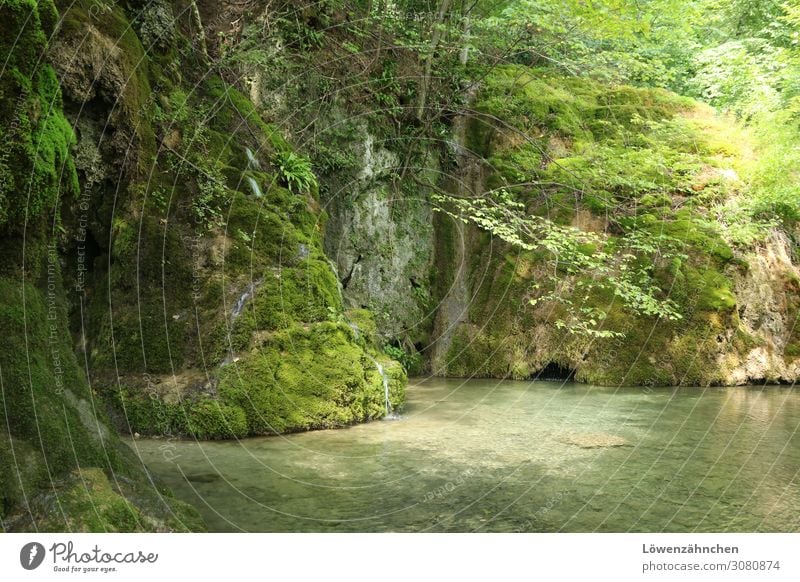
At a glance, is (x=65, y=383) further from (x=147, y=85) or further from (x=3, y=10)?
(x=147, y=85)

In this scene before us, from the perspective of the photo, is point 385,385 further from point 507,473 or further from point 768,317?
point 768,317

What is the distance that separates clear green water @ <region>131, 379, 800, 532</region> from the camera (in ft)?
16.2

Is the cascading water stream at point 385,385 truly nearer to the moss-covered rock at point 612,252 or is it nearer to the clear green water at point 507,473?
the clear green water at point 507,473

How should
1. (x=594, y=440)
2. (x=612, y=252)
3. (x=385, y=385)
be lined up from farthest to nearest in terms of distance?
(x=612, y=252)
(x=385, y=385)
(x=594, y=440)

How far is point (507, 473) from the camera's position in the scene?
6180 mm

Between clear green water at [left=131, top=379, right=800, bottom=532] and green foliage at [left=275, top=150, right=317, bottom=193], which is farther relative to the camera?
green foliage at [left=275, top=150, right=317, bottom=193]

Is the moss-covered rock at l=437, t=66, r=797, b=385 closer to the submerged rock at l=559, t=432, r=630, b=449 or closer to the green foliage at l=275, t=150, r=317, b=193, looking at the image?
the submerged rock at l=559, t=432, r=630, b=449

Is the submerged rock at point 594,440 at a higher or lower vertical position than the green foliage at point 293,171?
lower

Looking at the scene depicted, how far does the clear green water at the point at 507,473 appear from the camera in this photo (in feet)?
16.2

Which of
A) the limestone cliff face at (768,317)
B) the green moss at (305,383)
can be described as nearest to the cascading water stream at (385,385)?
the green moss at (305,383)

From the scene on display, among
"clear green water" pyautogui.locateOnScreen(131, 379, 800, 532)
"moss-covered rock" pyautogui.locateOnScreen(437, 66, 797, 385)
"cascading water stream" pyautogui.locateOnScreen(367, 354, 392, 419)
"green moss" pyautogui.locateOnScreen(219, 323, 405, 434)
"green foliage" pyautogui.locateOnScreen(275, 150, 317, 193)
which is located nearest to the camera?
"clear green water" pyautogui.locateOnScreen(131, 379, 800, 532)

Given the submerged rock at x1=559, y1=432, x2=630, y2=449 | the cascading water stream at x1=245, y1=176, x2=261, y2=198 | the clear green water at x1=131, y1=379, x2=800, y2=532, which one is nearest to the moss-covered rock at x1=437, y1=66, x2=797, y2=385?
the clear green water at x1=131, y1=379, x2=800, y2=532

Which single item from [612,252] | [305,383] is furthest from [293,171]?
[612,252]

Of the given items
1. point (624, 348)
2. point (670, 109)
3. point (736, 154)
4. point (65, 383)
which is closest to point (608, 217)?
point (624, 348)
